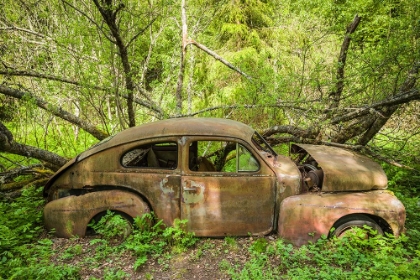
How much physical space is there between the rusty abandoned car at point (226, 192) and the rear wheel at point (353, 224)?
0.04 feet

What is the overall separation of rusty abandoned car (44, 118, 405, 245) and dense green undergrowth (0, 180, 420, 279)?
0.18m

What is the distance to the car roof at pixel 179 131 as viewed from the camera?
393 cm

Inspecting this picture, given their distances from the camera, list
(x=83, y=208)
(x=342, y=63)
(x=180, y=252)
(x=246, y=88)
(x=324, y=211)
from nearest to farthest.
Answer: (x=324, y=211)
(x=180, y=252)
(x=83, y=208)
(x=342, y=63)
(x=246, y=88)

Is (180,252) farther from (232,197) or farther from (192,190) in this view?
(232,197)

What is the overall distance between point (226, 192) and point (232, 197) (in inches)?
4.2

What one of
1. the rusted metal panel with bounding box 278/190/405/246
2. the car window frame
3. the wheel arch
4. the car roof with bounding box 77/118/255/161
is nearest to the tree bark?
the car roof with bounding box 77/118/255/161

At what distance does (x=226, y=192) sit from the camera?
384 cm

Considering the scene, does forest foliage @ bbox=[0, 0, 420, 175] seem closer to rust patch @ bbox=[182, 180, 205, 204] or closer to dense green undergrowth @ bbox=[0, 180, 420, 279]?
dense green undergrowth @ bbox=[0, 180, 420, 279]

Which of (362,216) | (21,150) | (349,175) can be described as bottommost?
(362,216)

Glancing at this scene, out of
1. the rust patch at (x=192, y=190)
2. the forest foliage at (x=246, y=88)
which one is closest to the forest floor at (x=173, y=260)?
the forest foliage at (x=246, y=88)

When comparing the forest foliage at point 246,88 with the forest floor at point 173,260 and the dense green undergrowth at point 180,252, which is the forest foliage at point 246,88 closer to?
the dense green undergrowth at point 180,252

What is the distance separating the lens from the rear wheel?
370 centimetres

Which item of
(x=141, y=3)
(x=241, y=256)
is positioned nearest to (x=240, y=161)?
(x=241, y=256)

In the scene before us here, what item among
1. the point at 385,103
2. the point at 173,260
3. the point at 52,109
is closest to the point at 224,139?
the point at 173,260
